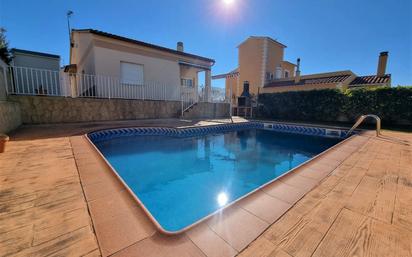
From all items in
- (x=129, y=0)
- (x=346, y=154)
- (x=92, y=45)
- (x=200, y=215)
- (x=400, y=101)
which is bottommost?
(x=200, y=215)

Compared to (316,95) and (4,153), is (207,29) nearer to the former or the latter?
(316,95)

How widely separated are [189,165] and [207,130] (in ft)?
14.2

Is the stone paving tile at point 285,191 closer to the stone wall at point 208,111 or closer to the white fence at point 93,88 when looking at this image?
the white fence at point 93,88

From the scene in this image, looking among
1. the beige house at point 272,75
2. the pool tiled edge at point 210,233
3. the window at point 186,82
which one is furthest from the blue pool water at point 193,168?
the beige house at point 272,75

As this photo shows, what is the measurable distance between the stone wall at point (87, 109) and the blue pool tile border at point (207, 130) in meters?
2.38

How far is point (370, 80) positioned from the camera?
13883 mm

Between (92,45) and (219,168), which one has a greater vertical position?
(92,45)

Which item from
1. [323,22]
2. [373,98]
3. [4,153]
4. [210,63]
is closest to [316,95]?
[373,98]

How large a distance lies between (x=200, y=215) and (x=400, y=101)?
12869 mm

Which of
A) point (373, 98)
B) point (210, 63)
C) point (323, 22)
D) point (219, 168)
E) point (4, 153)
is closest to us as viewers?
point (4, 153)

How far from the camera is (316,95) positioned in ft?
39.9

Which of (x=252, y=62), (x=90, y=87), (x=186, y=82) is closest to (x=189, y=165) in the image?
(x=90, y=87)

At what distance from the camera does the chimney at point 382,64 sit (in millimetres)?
12858

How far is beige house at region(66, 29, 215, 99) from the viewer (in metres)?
9.05
